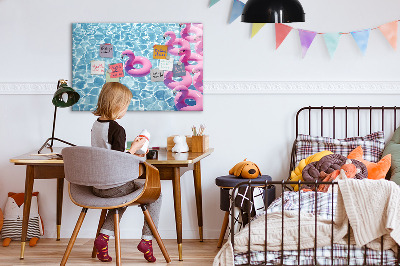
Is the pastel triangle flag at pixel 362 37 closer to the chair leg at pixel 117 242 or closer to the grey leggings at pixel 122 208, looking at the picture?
the grey leggings at pixel 122 208

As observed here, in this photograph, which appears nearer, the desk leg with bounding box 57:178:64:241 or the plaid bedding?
the plaid bedding

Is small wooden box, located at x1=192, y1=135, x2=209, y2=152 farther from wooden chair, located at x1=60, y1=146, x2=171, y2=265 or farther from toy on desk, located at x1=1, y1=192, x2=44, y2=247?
toy on desk, located at x1=1, y1=192, x2=44, y2=247

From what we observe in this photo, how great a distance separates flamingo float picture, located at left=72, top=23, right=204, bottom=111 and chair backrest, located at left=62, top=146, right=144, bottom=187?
1146 mm

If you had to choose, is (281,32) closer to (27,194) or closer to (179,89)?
(179,89)

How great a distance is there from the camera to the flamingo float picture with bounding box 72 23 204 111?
435 centimetres

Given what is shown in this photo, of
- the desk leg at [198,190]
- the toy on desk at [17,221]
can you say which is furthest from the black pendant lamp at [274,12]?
the toy on desk at [17,221]

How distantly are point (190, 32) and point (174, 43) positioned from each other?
5.5 inches

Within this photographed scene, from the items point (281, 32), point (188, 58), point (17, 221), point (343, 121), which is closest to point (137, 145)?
point (188, 58)

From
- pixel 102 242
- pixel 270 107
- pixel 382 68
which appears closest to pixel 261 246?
pixel 102 242

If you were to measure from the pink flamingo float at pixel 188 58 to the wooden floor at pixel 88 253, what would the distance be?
1.26 m

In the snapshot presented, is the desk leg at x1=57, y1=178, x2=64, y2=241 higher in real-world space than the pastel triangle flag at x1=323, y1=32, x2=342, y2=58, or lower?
lower

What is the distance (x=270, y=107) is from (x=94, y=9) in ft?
4.79

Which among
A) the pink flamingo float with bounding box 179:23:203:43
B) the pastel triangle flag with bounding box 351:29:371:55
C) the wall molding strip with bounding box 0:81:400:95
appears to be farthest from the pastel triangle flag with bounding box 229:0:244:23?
the pastel triangle flag with bounding box 351:29:371:55

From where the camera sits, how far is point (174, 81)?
437 cm
